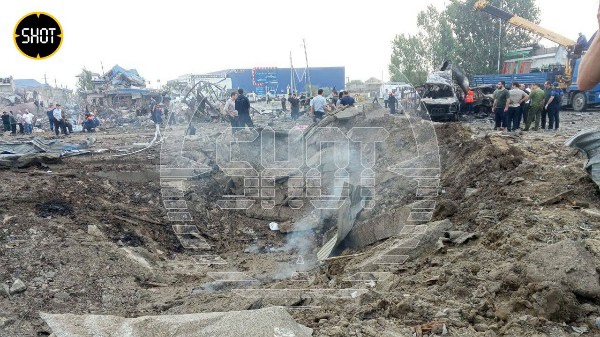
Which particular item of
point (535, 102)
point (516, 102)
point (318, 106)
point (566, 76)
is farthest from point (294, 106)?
point (566, 76)

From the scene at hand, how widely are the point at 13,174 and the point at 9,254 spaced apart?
306 centimetres

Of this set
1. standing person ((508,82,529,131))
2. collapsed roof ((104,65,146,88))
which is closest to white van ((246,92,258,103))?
standing person ((508,82,529,131))

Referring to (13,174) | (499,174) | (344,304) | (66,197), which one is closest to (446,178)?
(499,174)

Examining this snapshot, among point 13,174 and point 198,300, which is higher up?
point 13,174

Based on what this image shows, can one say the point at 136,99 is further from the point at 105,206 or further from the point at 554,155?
the point at 554,155

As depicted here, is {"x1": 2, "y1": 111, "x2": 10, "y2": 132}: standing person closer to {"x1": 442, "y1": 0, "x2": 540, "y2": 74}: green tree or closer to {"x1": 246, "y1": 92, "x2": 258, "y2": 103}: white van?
{"x1": 246, "y1": 92, "x2": 258, "y2": 103}: white van

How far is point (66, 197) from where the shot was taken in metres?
6.31

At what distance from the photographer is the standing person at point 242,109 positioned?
981 cm

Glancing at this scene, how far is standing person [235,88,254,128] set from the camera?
9.81 meters

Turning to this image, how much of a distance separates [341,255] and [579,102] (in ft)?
57.9

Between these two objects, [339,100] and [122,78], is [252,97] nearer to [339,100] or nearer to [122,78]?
[339,100]

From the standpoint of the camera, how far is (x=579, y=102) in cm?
1817

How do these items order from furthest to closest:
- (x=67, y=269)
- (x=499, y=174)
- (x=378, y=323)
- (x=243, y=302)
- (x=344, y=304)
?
1. (x=499, y=174)
2. (x=67, y=269)
3. (x=243, y=302)
4. (x=344, y=304)
5. (x=378, y=323)

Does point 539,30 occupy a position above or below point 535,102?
above
